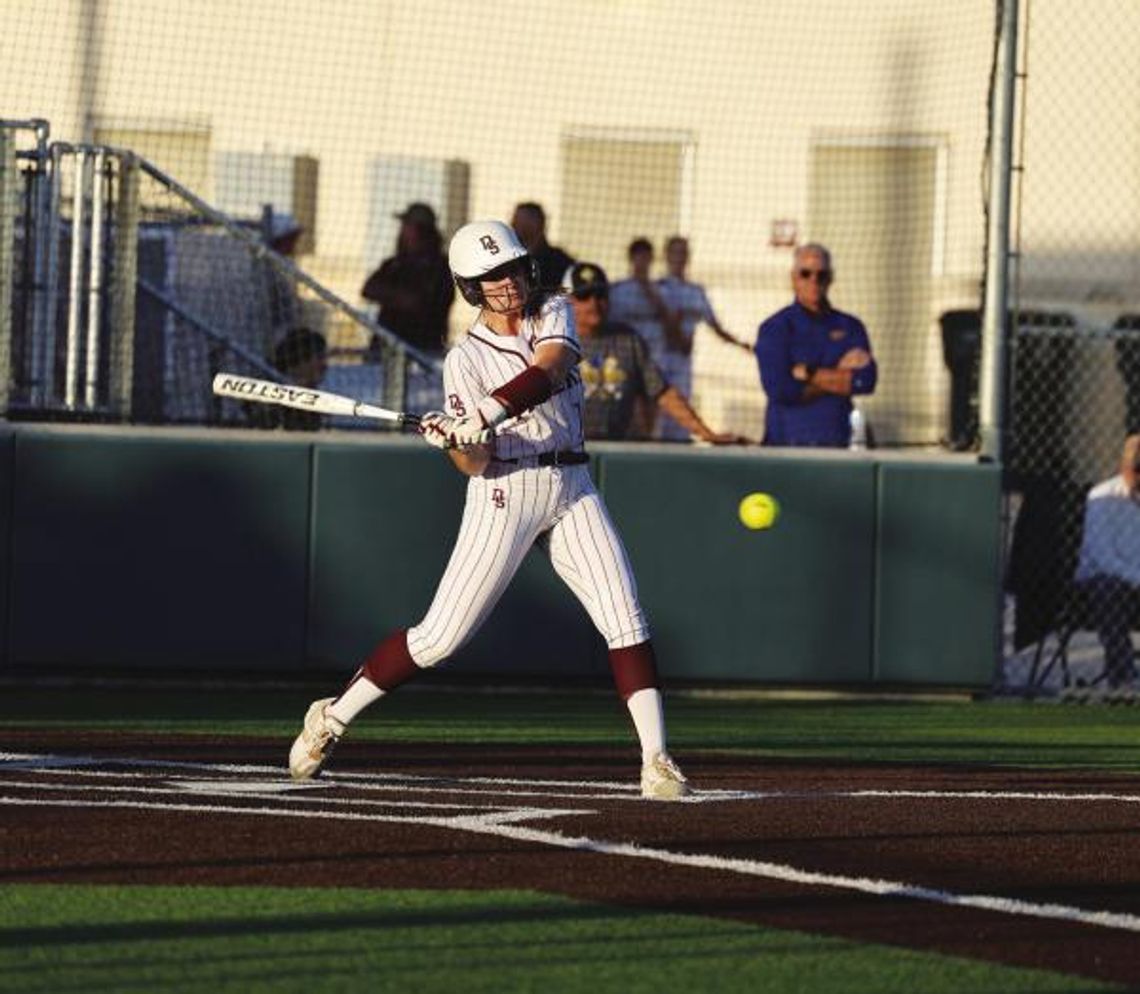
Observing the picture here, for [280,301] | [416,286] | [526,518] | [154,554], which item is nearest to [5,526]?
[154,554]

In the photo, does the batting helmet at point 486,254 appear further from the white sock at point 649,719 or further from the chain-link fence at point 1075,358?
the chain-link fence at point 1075,358

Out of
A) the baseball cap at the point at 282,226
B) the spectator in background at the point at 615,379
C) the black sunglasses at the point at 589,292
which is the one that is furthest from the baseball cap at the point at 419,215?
the black sunglasses at the point at 589,292

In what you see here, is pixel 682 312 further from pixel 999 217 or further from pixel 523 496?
pixel 523 496

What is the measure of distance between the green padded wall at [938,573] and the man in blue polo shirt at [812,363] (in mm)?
480

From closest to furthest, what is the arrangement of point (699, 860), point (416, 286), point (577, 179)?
1. point (699, 860)
2. point (416, 286)
3. point (577, 179)

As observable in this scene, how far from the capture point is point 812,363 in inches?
578

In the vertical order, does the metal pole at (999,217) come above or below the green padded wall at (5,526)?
above

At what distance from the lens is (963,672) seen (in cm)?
1448

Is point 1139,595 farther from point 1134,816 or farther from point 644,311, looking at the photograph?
point 1134,816

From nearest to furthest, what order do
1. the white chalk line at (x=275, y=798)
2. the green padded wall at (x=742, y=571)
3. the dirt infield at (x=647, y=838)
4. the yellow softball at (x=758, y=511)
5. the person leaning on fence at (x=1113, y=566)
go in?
the dirt infield at (x=647, y=838)
the white chalk line at (x=275, y=798)
the yellow softball at (x=758, y=511)
the green padded wall at (x=742, y=571)
the person leaning on fence at (x=1113, y=566)

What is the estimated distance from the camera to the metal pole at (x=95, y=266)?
1431 centimetres

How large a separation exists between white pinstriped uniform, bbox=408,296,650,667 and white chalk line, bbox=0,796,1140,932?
90 cm

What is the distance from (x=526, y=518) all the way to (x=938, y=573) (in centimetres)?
580

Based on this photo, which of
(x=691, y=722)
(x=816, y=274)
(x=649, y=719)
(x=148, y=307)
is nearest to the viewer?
(x=649, y=719)
